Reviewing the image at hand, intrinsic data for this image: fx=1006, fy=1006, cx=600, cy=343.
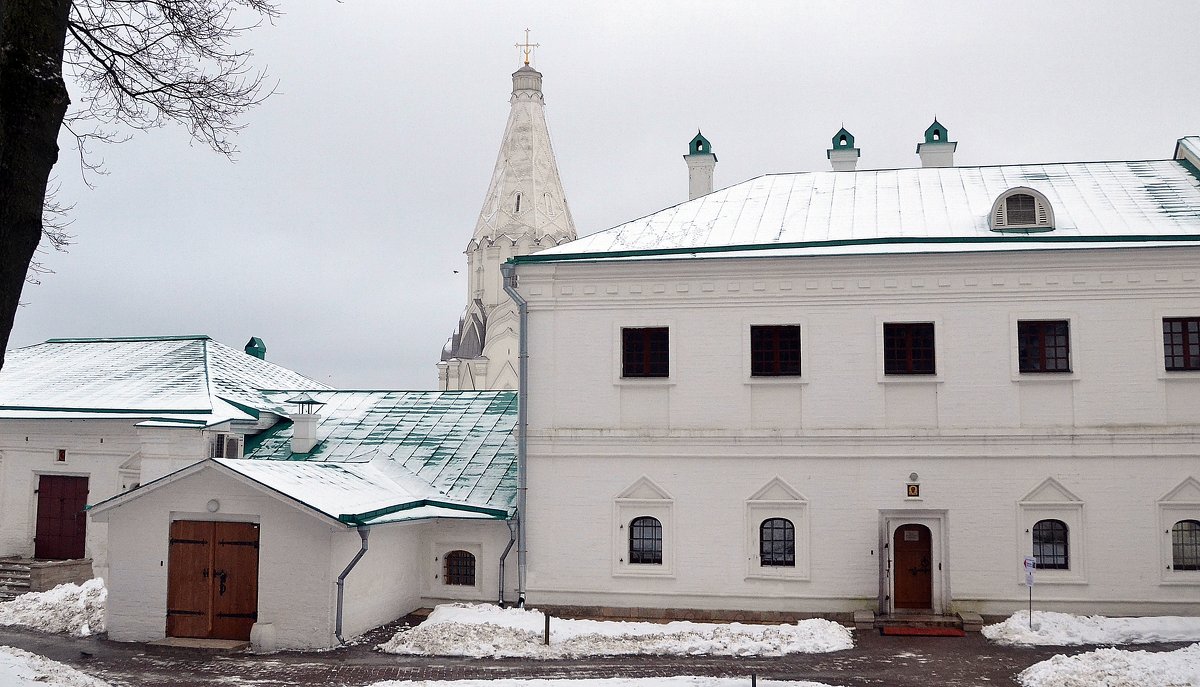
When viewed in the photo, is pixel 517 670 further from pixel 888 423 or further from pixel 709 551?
pixel 888 423

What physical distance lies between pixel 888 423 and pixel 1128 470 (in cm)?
408

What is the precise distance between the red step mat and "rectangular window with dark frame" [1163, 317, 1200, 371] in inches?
236

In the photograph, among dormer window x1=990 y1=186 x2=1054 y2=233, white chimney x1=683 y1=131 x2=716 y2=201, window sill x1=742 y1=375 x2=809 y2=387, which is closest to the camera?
window sill x1=742 y1=375 x2=809 y2=387

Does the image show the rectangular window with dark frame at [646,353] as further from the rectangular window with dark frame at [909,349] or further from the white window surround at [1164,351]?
the white window surround at [1164,351]

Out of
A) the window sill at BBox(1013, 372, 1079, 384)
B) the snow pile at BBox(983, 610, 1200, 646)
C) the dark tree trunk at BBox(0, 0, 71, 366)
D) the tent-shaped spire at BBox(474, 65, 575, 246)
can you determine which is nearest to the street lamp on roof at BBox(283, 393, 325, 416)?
the dark tree trunk at BBox(0, 0, 71, 366)

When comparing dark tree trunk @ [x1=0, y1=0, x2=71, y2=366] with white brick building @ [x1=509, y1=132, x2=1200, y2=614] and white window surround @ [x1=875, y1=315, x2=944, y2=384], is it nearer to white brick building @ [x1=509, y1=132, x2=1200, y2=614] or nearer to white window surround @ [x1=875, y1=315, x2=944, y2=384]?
white brick building @ [x1=509, y1=132, x2=1200, y2=614]

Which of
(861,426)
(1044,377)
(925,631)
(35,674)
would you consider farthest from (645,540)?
(35,674)

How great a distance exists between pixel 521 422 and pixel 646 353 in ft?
8.63

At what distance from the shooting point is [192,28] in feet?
31.2

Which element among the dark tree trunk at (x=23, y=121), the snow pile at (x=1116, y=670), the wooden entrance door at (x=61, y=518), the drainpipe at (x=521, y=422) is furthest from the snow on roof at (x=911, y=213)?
the wooden entrance door at (x=61, y=518)

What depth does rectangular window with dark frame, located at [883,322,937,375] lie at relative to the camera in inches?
701

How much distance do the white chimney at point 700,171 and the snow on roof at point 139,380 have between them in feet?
35.0

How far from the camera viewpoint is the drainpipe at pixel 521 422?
18.3 m

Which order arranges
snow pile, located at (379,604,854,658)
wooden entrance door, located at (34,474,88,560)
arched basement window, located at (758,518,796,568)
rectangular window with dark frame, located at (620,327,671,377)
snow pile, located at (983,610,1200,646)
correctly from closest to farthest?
snow pile, located at (379,604,854,658) → snow pile, located at (983,610,1200,646) → arched basement window, located at (758,518,796,568) → rectangular window with dark frame, located at (620,327,671,377) → wooden entrance door, located at (34,474,88,560)
